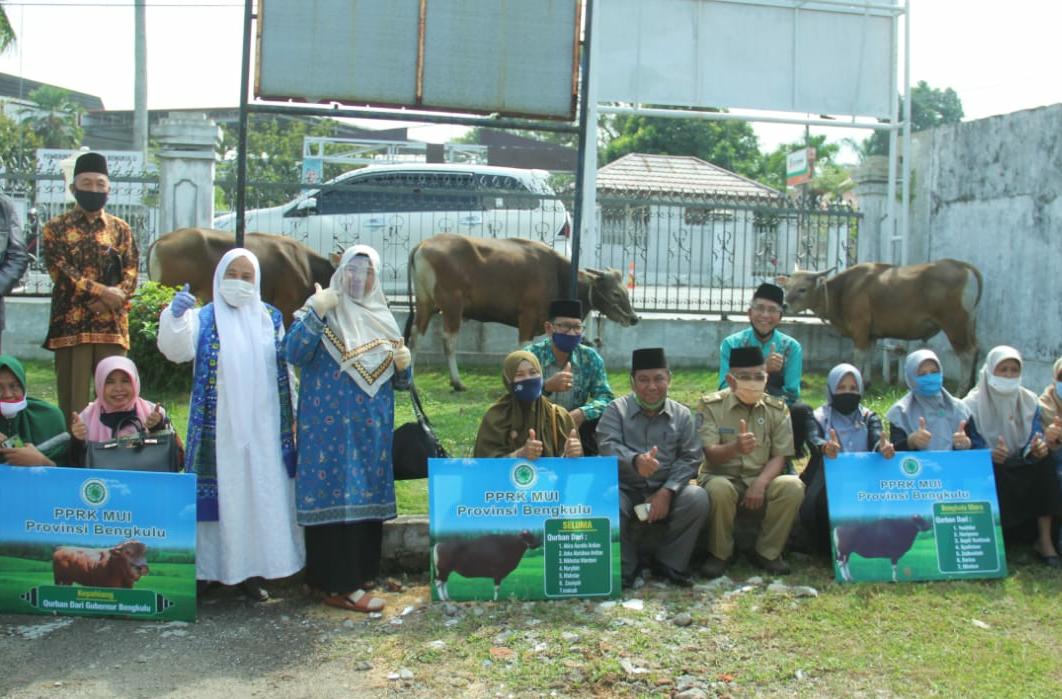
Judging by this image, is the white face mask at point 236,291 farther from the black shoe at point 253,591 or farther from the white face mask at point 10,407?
the black shoe at point 253,591

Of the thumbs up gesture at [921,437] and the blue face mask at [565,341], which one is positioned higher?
the blue face mask at [565,341]

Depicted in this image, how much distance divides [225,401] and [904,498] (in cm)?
351

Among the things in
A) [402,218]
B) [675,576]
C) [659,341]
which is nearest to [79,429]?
[675,576]

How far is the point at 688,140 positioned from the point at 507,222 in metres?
29.3

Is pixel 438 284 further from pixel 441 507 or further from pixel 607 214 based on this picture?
pixel 441 507

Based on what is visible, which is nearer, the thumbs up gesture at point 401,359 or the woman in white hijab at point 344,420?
the woman in white hijab at point 344,420

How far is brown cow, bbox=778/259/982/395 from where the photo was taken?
11195mm

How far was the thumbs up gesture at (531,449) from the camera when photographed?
5363mm

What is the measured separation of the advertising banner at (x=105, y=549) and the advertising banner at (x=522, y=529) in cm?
118

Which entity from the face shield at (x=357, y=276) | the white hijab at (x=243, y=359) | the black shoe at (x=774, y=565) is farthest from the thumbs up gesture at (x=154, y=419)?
the black shoe at (x=774, y=565)

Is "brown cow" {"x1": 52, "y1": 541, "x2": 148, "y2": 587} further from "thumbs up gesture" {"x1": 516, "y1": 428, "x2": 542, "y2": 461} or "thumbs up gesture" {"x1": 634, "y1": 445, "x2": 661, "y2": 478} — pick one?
"thumbs up gesture" {"x1": 634, "y1": 445, "x2": 661, "y2": 478}

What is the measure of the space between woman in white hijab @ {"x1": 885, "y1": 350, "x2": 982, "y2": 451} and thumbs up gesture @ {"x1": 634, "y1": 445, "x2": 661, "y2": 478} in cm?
156

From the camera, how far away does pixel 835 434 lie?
6.02m

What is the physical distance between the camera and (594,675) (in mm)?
4449
